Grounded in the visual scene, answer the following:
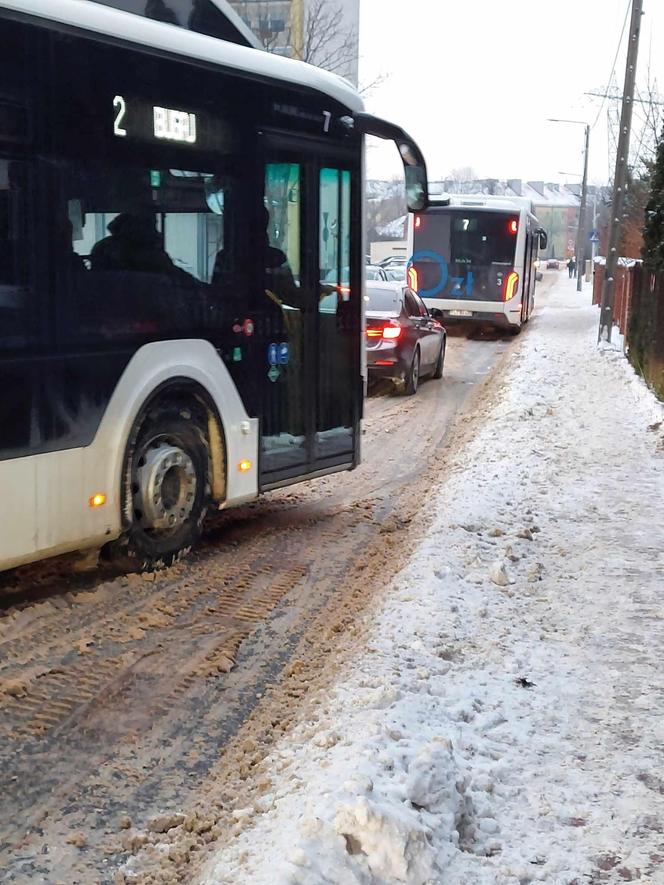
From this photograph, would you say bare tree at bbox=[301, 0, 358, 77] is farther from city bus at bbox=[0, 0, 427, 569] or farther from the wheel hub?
the wheel hub

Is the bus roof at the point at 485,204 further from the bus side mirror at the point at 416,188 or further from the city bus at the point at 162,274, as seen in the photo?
the city bus at the point at 162,274

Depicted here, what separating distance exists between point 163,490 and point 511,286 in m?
22.1

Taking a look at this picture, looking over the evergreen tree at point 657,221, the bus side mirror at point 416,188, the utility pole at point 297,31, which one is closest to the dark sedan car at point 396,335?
the evergreen tree at point 657,221

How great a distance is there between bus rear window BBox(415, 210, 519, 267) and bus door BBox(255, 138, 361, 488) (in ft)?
63.3

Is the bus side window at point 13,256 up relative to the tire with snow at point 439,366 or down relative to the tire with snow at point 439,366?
up

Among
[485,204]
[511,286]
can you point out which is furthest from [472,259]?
[485,204]

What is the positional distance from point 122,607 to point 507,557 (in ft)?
8.70

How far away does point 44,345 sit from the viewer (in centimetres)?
596

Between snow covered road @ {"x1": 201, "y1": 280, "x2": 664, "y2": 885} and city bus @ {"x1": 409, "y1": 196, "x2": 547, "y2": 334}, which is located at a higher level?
city bus @ {"x1": 409, "y1": 196, "x2": 547, "y2": 334}

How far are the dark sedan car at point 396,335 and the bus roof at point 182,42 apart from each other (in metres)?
8.39

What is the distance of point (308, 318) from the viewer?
27.5ft

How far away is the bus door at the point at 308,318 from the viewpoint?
7.94m

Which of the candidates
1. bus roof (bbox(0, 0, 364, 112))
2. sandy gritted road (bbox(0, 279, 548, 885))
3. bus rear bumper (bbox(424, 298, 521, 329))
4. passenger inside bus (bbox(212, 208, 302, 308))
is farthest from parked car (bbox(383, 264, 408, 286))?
sandy gritted road (bbox(0, 279, 548, 885))

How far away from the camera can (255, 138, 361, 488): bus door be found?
794 cm
